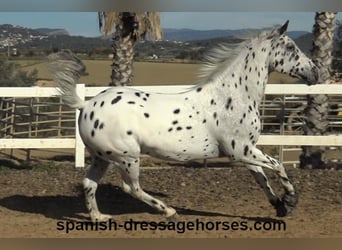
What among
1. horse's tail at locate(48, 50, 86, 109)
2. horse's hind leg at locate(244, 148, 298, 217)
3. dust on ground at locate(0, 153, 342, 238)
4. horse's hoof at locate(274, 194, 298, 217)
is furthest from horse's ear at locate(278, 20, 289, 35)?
horse's tail at locate(48, 50, 86, 109)

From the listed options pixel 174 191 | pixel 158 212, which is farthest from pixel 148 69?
pixel 158 212

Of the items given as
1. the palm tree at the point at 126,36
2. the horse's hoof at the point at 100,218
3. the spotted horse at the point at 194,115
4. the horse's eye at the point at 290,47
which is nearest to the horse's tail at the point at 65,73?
the spotted horse at the point at 194,115

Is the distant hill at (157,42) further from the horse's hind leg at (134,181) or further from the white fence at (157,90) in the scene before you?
the horse's hind leg at (134,181)

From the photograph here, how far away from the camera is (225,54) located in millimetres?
6145

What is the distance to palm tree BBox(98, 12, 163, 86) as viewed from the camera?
11.3 metres

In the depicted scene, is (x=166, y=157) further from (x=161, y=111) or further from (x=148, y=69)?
(x=148, y=69)

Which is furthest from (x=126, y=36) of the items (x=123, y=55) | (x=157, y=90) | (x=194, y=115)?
(x=194, y=115)

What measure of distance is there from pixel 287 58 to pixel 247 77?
474 mm

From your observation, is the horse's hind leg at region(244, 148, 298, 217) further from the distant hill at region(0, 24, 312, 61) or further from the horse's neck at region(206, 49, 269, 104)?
the distant hill at region(0, 24, 312, 61)

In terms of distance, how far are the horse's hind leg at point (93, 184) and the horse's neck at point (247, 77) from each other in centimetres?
139

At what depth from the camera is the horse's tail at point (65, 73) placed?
6.09 metres

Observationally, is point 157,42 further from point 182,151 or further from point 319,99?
point 182,151

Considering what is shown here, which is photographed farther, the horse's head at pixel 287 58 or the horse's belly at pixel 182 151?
the horse's head at pixel 287 58

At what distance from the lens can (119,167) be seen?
5.85 m
